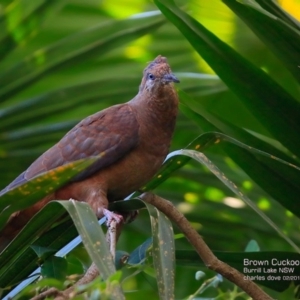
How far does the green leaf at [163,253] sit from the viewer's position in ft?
3.30

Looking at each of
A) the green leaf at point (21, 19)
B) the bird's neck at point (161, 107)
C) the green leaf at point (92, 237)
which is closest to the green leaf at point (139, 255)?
the green leaf at point (92, 237)

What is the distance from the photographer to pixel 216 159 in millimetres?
2281

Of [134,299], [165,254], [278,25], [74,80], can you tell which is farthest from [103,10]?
[165,254]

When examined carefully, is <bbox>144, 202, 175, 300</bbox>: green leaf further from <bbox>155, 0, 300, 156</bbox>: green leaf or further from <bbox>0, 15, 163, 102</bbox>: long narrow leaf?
<bbox>0, 15, 163, 102</bbox>: long narrow leaf

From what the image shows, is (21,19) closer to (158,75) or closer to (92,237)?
(158,75)

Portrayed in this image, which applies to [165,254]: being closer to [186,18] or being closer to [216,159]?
[186,18]

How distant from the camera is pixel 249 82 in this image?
1.56 m

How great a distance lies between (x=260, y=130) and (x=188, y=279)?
609 mm

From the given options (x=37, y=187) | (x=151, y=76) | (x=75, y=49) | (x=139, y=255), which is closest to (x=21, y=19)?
(x=75, y=49)

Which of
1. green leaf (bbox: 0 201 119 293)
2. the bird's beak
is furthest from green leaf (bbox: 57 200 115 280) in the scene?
the bird's beak

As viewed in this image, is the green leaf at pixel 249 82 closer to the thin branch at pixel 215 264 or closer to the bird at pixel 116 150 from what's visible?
the bird at pixel 116 150

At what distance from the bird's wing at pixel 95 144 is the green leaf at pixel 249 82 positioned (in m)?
0.33

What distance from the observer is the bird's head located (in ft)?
5.81

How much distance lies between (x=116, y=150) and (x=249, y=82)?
405mm
